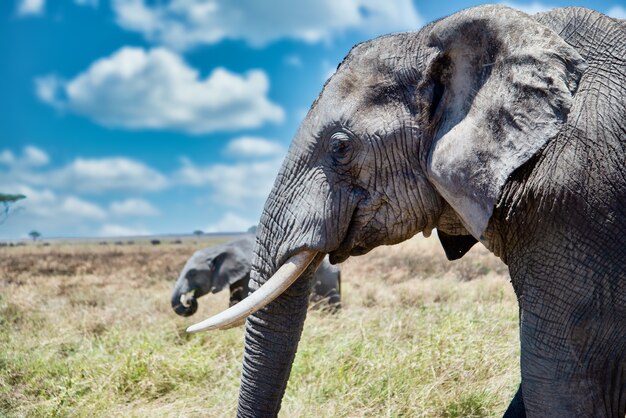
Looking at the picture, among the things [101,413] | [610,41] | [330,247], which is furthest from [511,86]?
[101,413]

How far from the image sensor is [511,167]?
2.73 metres

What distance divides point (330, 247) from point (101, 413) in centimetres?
299

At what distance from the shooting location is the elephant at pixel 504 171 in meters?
2.69

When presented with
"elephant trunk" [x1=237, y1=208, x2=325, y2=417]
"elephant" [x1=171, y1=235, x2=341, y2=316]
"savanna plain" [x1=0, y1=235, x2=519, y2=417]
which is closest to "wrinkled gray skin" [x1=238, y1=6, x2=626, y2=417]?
"elephant trunk" [x1=237, y1=208, x2=325, y2=417]

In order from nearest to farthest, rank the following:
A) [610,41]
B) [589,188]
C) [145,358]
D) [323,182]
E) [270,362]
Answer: [589,188]
[610,41]
[323,182]
[270,362]
[145,358]

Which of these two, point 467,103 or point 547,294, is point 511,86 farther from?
point 547,294

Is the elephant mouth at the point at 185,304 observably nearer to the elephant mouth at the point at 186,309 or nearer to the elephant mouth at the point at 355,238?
the elephant mouth at the point at 186,309

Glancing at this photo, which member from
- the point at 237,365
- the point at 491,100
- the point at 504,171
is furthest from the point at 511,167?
the point at 237,365

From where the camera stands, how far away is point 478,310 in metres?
7.59

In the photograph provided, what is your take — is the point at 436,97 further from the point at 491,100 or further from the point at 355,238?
the point at 355,238

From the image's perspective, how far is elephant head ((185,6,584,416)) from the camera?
276cm

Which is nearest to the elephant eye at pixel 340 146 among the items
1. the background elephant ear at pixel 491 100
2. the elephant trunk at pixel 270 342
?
the background elephant ear at pixel 491 100

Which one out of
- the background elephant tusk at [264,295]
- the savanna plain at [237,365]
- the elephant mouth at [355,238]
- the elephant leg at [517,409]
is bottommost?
the elephant leg at [517,409]

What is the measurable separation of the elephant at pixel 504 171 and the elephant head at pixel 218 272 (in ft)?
24.6
